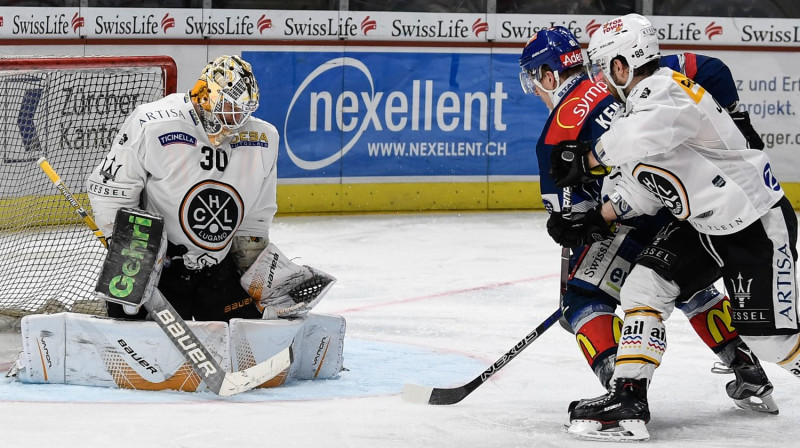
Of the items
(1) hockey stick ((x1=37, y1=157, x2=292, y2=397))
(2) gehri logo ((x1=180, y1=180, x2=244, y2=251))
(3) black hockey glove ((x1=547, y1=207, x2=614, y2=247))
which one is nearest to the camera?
(3) black hockey glove ((x1=547, y1=207, x2=614, y2=247))

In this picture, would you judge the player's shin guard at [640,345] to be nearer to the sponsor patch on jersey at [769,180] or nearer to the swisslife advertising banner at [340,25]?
the sponsor patch on jersey at [769,180]

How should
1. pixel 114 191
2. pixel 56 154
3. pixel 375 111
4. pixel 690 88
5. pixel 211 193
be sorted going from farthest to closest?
pixel 375 111
pixel 56 154
pixel 211 193
pixel 114 191
pixel 690 88

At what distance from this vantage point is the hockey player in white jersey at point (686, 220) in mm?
3434

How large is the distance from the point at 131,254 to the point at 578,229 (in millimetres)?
1241

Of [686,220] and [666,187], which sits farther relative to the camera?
[686,220]

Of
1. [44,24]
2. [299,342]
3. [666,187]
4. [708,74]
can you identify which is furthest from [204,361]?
[44,24]

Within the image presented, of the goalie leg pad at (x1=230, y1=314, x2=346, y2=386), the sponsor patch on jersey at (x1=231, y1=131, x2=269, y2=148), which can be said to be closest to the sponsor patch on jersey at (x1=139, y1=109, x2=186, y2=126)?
the sponsor patch on jersey at (x1=231, y1=131, x2=269, y2=148)

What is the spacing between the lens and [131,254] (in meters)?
3.85

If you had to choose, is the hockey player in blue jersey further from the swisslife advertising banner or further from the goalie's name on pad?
the swisslife advertising banner

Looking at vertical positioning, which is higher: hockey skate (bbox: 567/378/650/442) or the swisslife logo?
the swisslife logo

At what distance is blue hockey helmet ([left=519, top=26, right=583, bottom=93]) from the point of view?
3.80m

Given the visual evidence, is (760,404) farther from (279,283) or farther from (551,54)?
(279,283)

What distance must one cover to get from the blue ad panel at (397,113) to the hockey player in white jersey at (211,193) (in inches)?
140

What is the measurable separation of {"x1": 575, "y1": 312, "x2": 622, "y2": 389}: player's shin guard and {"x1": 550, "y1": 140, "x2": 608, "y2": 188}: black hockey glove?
389mm
